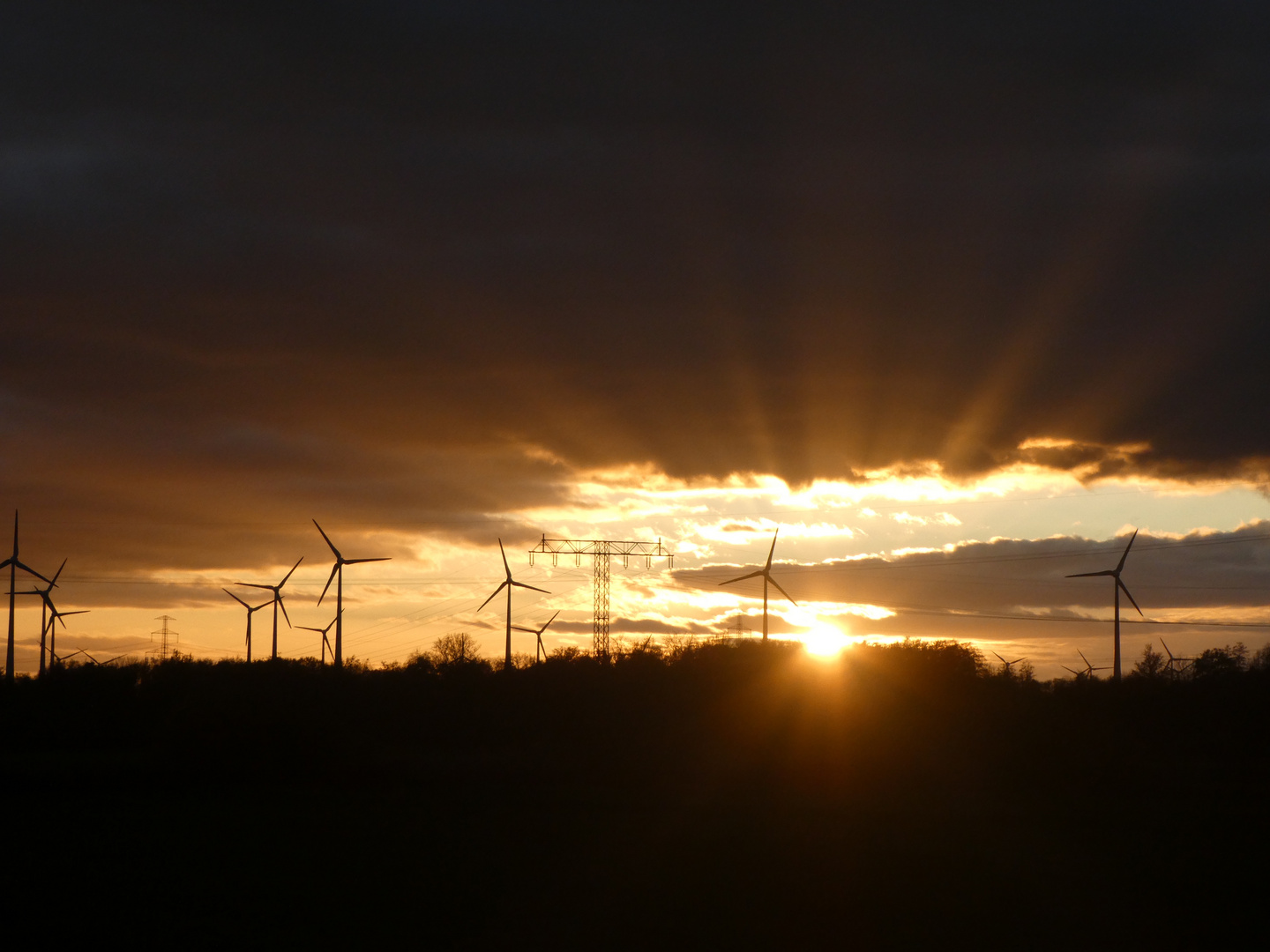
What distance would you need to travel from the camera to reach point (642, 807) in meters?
48.6

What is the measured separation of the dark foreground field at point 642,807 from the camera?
89.7 feet

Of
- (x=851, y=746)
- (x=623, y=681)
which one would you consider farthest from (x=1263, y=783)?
(x=623, y=681)

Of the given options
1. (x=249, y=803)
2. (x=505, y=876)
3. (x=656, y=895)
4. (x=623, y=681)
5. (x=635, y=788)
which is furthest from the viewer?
(x=623, y=681)

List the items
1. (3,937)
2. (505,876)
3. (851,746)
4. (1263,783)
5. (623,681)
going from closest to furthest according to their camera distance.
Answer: (3,937), (505,876), (1263,783), (851,746), (623,681)

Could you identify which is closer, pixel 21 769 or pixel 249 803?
pixel 249 803

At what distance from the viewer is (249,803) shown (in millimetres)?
48656

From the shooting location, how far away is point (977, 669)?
10694cm

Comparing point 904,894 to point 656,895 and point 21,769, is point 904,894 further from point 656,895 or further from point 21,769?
point 21,769

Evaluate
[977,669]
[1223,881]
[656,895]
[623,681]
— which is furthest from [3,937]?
[977,669]

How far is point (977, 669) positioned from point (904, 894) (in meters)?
80.5

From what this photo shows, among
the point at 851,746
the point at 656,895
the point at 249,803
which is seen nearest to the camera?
the point at 656,895

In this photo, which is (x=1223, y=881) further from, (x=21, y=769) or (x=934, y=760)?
(x=21, y=769)

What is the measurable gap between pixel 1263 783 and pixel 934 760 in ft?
58.1

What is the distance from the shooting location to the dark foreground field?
2733cm
